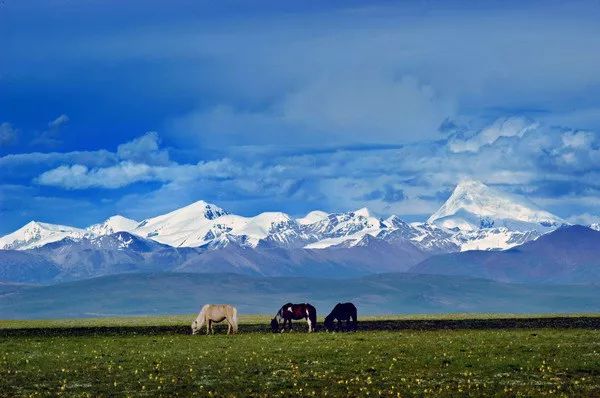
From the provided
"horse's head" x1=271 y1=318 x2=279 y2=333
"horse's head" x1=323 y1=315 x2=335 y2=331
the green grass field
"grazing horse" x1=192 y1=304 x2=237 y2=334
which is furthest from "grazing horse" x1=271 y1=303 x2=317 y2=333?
the green grass field

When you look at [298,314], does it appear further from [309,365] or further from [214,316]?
[309,365]

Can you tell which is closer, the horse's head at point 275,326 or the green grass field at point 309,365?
the green grass field at point 309,365

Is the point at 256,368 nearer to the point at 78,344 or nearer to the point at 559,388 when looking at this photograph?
the point at 559,388

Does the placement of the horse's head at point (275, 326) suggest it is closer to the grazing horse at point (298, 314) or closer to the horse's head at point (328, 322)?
the grazing horse at point (298, 314)

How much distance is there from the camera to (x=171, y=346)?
68.4m

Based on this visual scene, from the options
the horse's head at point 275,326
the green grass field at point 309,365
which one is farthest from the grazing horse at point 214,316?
the green grass field at point 309,365

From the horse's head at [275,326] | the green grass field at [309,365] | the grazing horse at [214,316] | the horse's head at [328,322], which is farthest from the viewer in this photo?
the horse's head at [328,322]

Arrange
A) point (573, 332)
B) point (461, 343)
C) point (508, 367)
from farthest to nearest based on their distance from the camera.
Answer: point (573, 332) < point (461, 343) < point (508, 367)

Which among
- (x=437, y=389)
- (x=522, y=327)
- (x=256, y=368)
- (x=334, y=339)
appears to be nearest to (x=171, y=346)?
(x=334, y=339)

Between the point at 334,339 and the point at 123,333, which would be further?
the point at 123,333

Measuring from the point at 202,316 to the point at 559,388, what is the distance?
42551 millimetres

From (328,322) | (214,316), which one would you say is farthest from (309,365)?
(328,322)

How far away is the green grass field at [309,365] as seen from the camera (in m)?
45.8

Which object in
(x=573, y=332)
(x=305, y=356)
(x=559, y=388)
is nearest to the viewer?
(x=559, y=388)
